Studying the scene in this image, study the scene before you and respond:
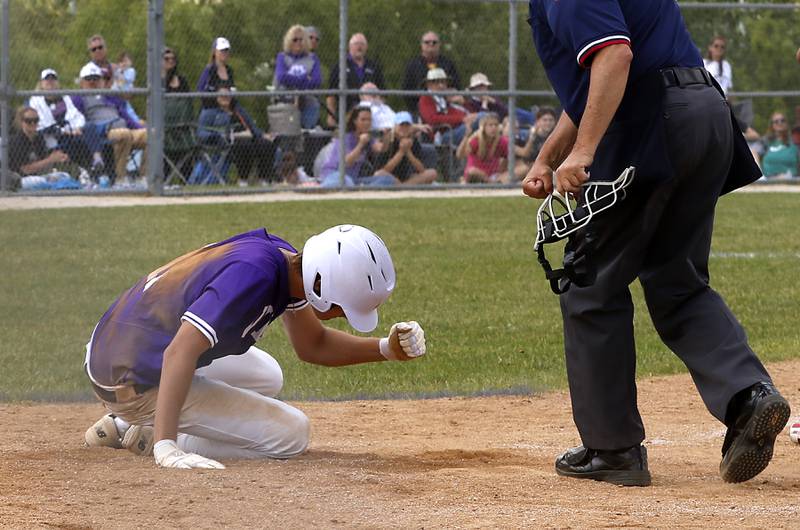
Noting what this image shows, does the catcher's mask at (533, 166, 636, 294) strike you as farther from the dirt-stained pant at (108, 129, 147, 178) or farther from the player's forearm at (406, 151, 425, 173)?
the player's forearm at (406, 151, 425, 173)

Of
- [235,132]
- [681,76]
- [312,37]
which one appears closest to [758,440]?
[681,76]

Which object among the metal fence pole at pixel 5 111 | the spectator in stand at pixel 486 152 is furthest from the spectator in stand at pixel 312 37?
the metal fence pole at pixel 5 111

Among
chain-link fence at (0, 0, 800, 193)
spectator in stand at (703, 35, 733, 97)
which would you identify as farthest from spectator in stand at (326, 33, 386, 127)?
spectator in stand at (703, 35, 733, 97)

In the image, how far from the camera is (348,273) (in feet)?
17.0

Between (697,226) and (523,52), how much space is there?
574 inches

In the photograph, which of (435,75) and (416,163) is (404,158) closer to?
(416,163)

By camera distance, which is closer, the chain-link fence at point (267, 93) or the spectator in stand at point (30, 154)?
the spectator in stand at point (30, 154)

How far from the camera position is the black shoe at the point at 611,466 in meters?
5.11

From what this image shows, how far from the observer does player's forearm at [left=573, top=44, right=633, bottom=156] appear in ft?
15.4

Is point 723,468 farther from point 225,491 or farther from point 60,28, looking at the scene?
point 60,28

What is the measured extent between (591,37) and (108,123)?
39.3 ft

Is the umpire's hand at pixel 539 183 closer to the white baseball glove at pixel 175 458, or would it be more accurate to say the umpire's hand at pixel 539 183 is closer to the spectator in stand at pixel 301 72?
the white baseball glove at pixel 175 458

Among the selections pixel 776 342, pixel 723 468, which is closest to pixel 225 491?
pixel 723 468

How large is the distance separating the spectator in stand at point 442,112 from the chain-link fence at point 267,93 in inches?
0.7
